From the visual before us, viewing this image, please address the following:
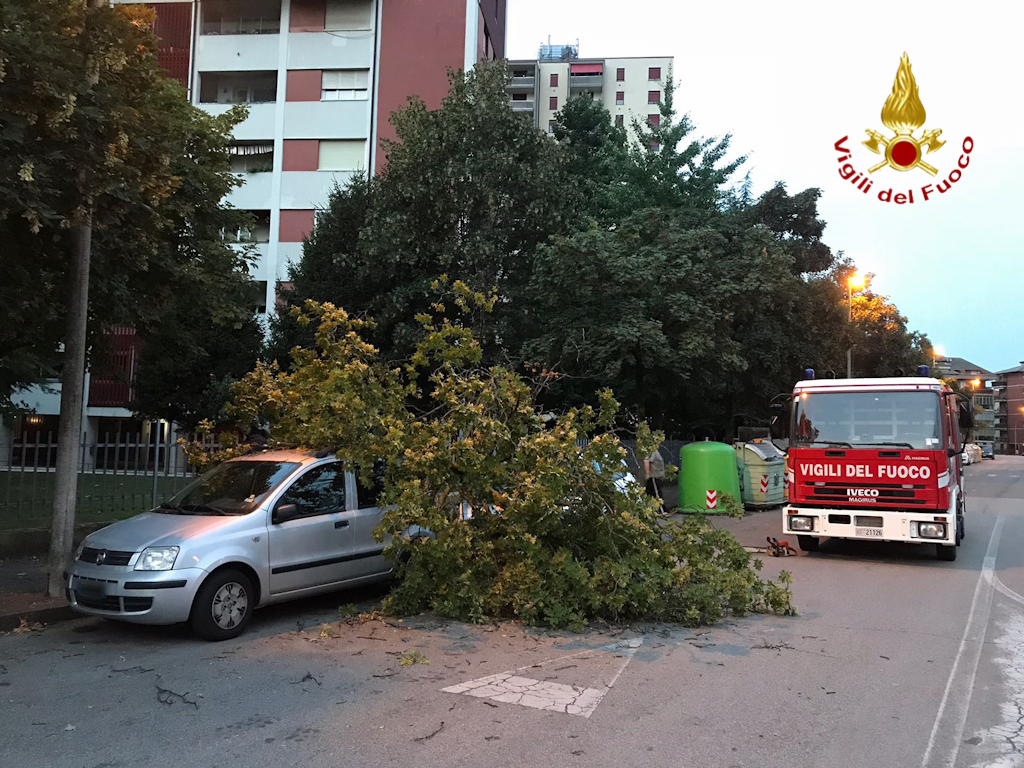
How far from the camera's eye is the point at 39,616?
23.5 ft

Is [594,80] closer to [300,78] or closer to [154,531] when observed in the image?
[300,78]

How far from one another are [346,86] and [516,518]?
31.5 metres

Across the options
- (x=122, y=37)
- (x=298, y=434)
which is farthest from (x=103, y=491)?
(x=122, y=37)

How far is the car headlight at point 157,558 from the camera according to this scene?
20.5ft

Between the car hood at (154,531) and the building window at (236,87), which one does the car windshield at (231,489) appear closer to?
the car hood at (154,531)

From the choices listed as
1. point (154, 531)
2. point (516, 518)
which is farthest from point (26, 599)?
point (516, 518)

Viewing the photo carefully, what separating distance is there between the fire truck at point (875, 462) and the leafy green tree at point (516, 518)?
3.68 m

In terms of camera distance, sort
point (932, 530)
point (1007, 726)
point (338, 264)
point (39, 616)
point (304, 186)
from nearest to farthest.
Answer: point (1007, 726) < point (39, 616) < point (932, 530) < point (338, 264) < point (304, 186)

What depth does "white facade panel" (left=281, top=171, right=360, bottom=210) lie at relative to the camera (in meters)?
33.3

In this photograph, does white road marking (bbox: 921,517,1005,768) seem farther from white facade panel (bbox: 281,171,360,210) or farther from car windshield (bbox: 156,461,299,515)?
white facade panel (bbox: 281,171,360,210)

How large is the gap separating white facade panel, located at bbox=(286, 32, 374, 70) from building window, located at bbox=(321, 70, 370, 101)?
0.81ft

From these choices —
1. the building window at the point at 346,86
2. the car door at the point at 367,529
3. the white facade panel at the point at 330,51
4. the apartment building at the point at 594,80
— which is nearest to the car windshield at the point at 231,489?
the car door at the point at 367,529

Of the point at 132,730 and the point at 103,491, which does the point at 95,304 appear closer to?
the point at 103,491

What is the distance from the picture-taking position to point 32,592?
8.00 metres
